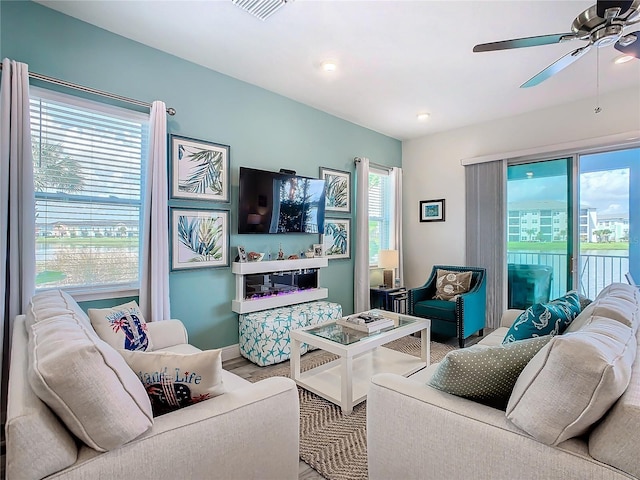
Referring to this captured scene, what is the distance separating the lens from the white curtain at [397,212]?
4965mm

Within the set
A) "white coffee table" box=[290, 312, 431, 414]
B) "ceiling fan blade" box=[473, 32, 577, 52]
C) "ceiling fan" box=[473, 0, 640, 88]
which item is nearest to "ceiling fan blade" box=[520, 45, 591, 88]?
"ceiling fan" box=[473, 0, 640, 88]

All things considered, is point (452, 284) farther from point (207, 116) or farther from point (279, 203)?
point (207, 116)

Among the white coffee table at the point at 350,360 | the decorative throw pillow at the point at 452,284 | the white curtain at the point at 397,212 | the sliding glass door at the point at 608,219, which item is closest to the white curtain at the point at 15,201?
the white coffee table at the point at 350,360

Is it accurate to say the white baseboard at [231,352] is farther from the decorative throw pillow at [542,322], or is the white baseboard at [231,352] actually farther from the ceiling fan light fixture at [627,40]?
the ceiling fan light fixture at [627,40]

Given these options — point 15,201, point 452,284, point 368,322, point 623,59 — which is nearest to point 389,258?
point 452,284

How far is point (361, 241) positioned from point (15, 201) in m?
3.41

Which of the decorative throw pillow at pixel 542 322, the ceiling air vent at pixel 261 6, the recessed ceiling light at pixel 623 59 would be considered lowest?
the decorative throw pillow at pixel 542 322

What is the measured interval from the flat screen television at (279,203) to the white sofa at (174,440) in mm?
1944

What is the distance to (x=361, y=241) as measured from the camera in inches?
175

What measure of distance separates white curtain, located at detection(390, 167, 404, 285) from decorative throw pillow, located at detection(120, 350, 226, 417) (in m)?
4.01

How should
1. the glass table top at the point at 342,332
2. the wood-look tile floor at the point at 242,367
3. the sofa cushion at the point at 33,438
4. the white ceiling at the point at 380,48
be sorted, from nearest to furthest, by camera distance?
1. the sofa cushion at the point at 33,438
2. the white ceiling at the point at 380,48
3. the glass table top at the point at 342,332
4. the wood-look tile floor at the point at 242,367

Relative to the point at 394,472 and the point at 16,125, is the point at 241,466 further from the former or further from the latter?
the point at 16,125

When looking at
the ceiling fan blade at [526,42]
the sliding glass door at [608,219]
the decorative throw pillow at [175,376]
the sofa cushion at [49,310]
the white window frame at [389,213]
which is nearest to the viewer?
the decorative throw pillow at [175,376]

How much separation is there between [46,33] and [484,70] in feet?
11.3
